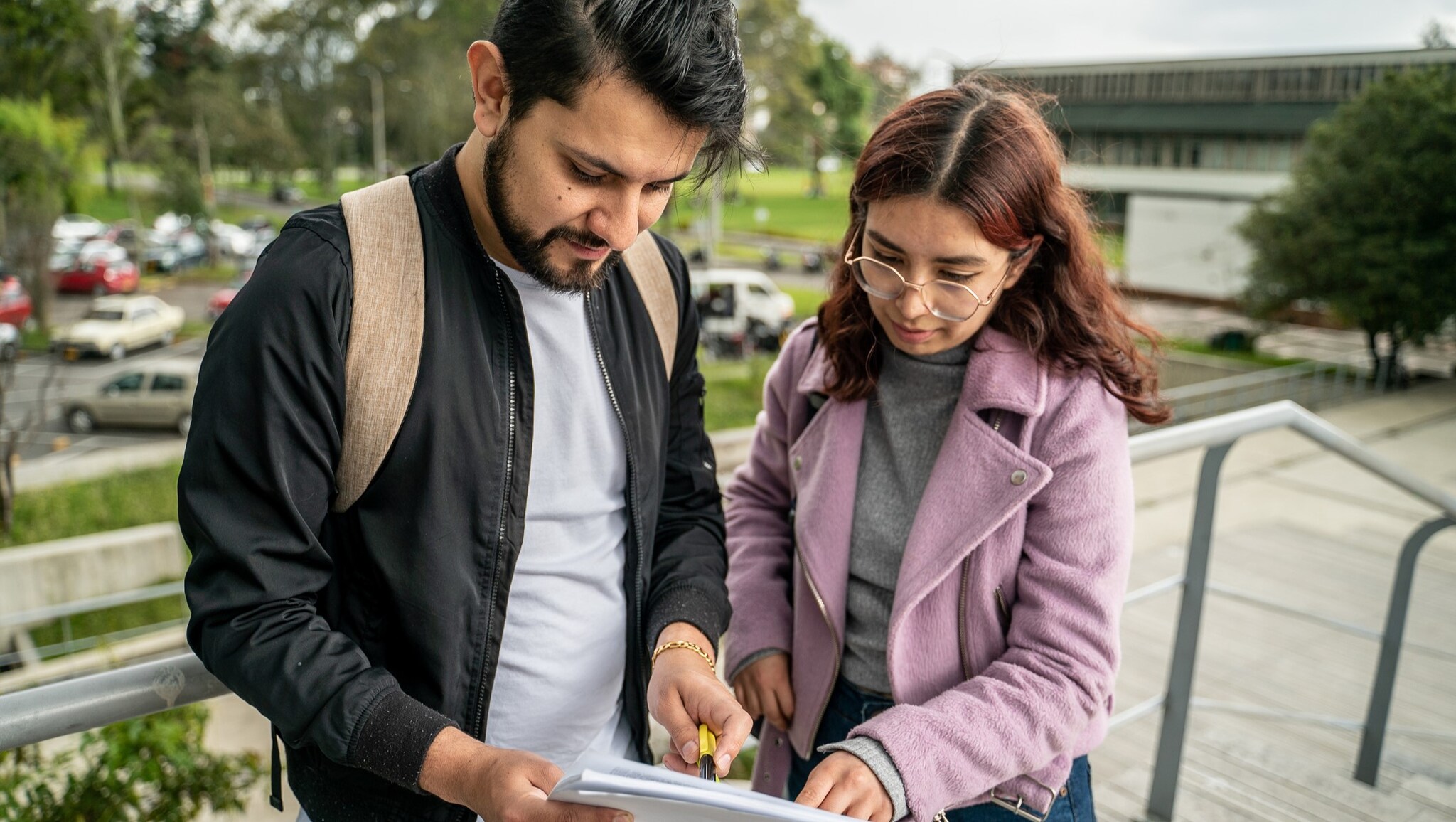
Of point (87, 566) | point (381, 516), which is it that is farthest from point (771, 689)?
point (87, 566)

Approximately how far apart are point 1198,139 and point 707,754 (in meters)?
25.3

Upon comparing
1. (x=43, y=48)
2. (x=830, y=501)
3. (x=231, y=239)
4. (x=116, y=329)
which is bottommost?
(x=116, y=329)

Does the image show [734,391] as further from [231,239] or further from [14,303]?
[14,303]

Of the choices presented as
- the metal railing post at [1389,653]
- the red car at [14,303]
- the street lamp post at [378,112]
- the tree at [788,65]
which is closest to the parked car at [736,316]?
the tree at [788,65]

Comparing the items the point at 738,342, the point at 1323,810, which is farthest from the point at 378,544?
the point at 738,342

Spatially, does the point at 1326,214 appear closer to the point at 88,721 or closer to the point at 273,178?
the point at 273,178

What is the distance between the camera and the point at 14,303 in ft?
27.9

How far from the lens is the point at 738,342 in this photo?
15398 millimetres

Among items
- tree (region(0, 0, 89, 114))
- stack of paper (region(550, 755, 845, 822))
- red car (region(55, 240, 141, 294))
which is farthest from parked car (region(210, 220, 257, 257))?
stack of paper (region(550, 755, 845, 822))

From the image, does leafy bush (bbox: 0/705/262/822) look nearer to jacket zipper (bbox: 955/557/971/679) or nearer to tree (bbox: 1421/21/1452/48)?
jacket zipper (bbox: 955/557/971/679)

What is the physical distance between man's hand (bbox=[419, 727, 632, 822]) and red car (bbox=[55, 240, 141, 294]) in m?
10.1

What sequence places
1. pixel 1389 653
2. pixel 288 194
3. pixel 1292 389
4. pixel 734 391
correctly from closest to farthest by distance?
1. pixel 1389 653
2. pixel 288 194
3. pixel 734 391
4. pixel 1292 389

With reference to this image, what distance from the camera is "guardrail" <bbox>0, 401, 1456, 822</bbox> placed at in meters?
1.04

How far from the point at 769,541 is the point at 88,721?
84 centimetres
